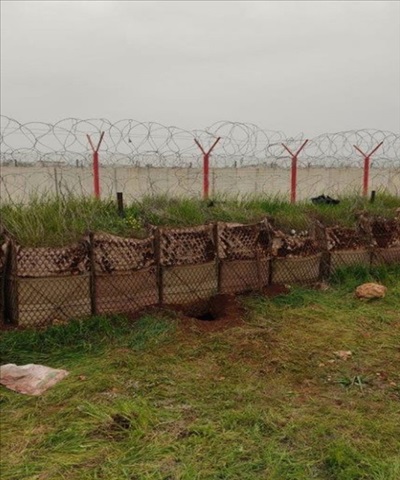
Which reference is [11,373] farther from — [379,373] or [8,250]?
[379,373]

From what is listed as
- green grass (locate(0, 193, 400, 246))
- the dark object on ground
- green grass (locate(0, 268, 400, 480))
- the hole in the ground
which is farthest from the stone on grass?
the dark object on ground

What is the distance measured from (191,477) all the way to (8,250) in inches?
105

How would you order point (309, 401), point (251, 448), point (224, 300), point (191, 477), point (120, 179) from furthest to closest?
point (120, 179) → point (224, 300) → point (309, 401) → point (251, 448) → point (191, 477)

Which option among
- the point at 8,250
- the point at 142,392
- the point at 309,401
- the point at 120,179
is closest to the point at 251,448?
the point at 309,401

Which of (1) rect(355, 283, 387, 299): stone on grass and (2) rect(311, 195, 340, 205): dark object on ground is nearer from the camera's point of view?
(1) rect(355, 283, 387, 299): stone on grass

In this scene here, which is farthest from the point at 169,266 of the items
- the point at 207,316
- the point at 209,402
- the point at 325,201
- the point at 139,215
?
the point at 325,201

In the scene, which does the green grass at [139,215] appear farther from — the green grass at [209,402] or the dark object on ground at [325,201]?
the green grass at [209,402]

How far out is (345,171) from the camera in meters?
12.7

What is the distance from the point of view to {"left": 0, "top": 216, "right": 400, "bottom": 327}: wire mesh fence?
4035mm

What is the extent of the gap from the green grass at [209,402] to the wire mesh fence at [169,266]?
0.86 ft

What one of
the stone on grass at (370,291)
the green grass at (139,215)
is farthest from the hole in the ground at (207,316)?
the stone on grass at (370,291)

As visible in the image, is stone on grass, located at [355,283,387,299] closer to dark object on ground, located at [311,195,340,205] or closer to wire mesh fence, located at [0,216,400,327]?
wire mesh fence, located at [0,216,400,327]

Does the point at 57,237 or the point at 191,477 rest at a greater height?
A: the point at 57,237

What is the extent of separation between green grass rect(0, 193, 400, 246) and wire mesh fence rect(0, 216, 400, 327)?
26 cm
